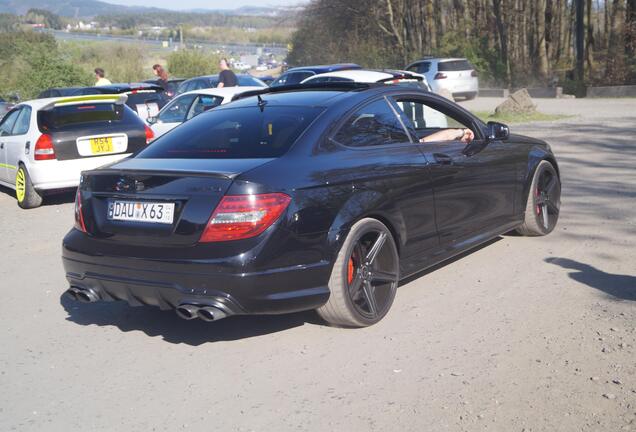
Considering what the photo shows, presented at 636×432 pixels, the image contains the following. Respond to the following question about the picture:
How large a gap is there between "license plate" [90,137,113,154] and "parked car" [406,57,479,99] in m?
19.1

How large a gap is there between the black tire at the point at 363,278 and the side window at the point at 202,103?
27.6 feet

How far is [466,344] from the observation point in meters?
4.73

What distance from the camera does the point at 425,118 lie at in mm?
7184

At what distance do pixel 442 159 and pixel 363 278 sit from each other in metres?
1.32

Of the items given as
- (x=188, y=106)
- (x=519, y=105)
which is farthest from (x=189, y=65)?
(x=188, y=106)

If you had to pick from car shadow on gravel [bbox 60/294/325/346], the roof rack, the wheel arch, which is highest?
the roof rack

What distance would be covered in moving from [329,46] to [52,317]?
42626 mm

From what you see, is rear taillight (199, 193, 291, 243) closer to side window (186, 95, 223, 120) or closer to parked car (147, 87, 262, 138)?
parked car (147, 87, 262, 138)

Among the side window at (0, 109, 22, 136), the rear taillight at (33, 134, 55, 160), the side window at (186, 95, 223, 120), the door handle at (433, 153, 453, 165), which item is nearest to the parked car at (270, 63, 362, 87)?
the side window at (186, 95, 223, 120)

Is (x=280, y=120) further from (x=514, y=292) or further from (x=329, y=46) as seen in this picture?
(x=329, y=46)

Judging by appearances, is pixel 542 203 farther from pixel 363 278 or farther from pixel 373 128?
pixel 363 278

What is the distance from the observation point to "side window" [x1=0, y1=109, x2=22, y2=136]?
12.0 metres

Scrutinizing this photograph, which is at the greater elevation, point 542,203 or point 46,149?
point 46,149

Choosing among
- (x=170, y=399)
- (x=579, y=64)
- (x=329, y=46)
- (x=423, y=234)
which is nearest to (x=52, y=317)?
(x=170, y=399)
